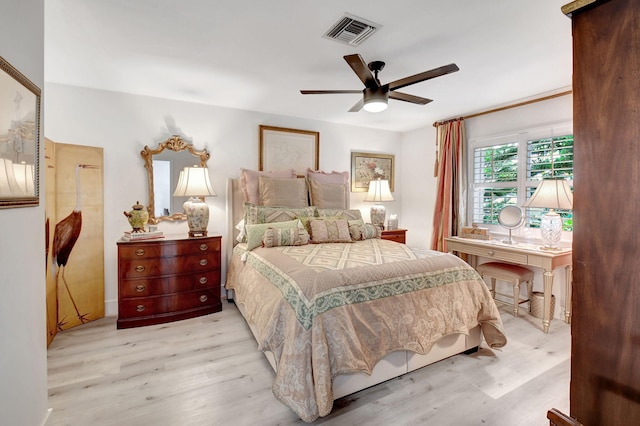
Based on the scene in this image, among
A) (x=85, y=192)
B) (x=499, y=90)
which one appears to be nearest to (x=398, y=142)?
(x=499, y=90)

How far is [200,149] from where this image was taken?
359cm

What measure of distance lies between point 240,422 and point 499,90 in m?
3.79

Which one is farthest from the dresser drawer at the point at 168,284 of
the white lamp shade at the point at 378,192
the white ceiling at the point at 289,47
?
the white lamp shade at the point at 378,192

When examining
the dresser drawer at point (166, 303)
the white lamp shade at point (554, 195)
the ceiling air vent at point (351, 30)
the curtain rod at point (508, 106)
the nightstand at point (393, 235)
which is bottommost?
the dresser drawer at point (166, 303)

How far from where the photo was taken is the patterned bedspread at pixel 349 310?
161 centimetres

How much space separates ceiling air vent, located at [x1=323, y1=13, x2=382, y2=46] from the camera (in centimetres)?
192

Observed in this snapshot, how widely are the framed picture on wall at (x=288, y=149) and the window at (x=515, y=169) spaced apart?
226 cm

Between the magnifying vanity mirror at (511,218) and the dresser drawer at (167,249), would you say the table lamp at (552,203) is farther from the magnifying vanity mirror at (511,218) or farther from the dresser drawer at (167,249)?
the dresser drawer at (167,249)

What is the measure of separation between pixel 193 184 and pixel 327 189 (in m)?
1.63

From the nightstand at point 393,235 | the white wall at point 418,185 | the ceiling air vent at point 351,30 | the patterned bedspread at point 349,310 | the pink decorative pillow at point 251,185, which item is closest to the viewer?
the patterned bedspread at point 349,310

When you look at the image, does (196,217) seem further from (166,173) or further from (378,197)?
(378,197)

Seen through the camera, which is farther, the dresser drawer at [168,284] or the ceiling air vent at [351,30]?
the dresser drawer at [168,284]

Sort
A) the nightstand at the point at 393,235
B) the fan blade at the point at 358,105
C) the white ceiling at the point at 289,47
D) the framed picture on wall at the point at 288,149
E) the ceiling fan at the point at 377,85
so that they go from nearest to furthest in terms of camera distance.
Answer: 1. the white ceiling at the point at 289,47
2. the ceiling fan at the point at 377,85
3. the fan blade at the point at 358,105
4. the framed picture on wall at the point at 288,149
5. the nightstand at the point at 393,235

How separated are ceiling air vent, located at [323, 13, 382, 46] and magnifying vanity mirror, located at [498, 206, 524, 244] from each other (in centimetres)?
262
